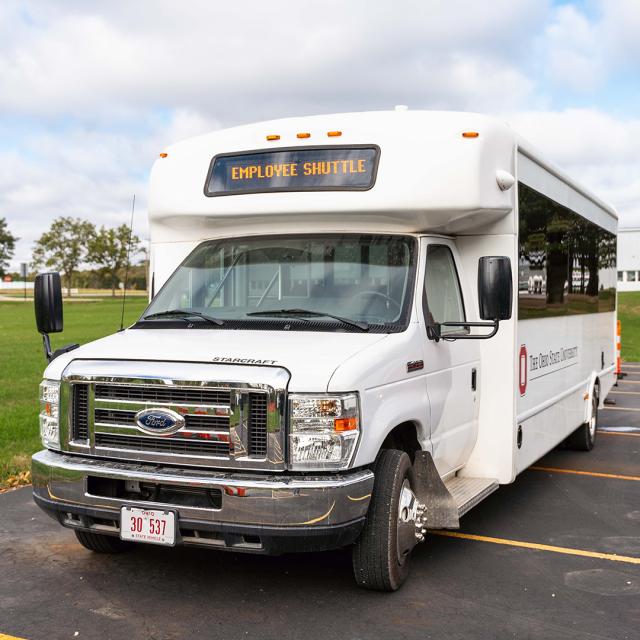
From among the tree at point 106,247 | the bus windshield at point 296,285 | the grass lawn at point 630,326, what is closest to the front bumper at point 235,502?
the bus windshield at point 296,285

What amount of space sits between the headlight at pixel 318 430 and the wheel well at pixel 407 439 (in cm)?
91

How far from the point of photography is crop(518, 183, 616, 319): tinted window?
6.92m

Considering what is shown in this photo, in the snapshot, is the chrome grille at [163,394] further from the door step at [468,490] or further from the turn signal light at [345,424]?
the door step at [468,490]

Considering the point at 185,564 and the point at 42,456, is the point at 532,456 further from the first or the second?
the point at 42,456

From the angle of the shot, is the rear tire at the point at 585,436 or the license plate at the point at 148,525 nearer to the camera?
the license plate at the point at 148,525

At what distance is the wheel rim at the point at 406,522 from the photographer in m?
5.14

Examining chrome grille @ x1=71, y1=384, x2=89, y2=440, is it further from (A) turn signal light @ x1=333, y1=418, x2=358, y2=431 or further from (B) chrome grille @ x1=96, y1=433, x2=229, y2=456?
(A) turn signal light @ x1=333, y1=418, x2=358, y2=431

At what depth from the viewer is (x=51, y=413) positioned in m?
5.16

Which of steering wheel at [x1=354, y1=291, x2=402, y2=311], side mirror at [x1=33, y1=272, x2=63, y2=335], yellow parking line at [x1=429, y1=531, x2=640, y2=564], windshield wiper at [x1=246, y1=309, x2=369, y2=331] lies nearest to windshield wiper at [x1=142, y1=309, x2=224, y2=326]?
windshield wiper at [x1=246, y1=309, x2=369, y2=331]

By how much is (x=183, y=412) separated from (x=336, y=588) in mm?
1544

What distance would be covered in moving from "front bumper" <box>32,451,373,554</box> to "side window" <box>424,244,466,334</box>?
155 centimetres

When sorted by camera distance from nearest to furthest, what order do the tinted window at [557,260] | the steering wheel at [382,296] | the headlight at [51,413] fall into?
1. the headlight at [51,413]
2. the steering wheel at [382,296]
3. the tinted window at [557,260]

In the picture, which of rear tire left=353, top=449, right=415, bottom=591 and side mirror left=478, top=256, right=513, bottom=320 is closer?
rear tire left=353, top=449, right=415, bottom=591

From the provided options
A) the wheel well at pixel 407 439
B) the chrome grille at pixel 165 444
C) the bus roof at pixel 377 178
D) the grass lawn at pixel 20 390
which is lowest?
the grass lawn at pixel 20 390
